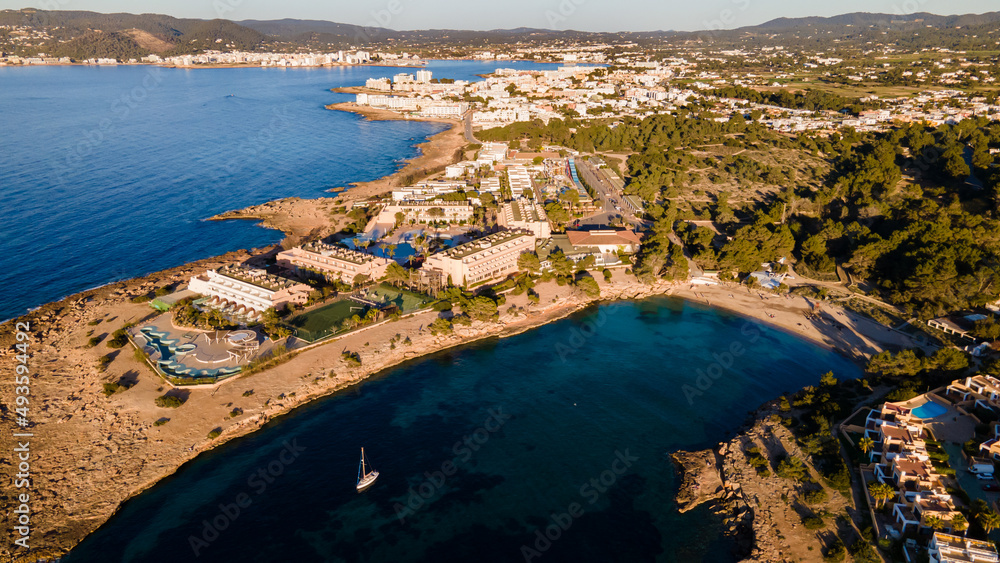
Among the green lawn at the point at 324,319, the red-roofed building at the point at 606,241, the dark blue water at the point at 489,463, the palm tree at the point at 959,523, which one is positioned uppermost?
the red-roofed building at the point at 606,241

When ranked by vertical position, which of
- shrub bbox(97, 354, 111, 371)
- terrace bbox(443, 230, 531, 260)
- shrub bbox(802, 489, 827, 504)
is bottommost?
shrub bbox(802, 489, 827, 504)

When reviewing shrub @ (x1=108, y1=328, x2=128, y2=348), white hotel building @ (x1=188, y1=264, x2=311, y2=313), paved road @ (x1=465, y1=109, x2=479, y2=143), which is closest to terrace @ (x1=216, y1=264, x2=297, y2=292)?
white hotel building @ (x1=188, y1=264, x2=311, y2=313)

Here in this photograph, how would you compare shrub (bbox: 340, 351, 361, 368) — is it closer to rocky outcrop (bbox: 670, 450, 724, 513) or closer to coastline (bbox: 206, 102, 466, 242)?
rocky outcrop (bbox: 670, 450, 724, 513)

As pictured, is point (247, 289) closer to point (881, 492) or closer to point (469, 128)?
point (881, 492)

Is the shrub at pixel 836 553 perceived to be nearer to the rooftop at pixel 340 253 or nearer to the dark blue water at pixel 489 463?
the dark blue water at pixel 489 463

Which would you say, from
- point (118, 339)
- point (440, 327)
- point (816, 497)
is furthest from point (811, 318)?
point (118, 339)

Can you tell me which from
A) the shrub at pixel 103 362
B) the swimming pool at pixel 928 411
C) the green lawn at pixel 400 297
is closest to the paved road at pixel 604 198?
the green lawn at pixel 400 297
